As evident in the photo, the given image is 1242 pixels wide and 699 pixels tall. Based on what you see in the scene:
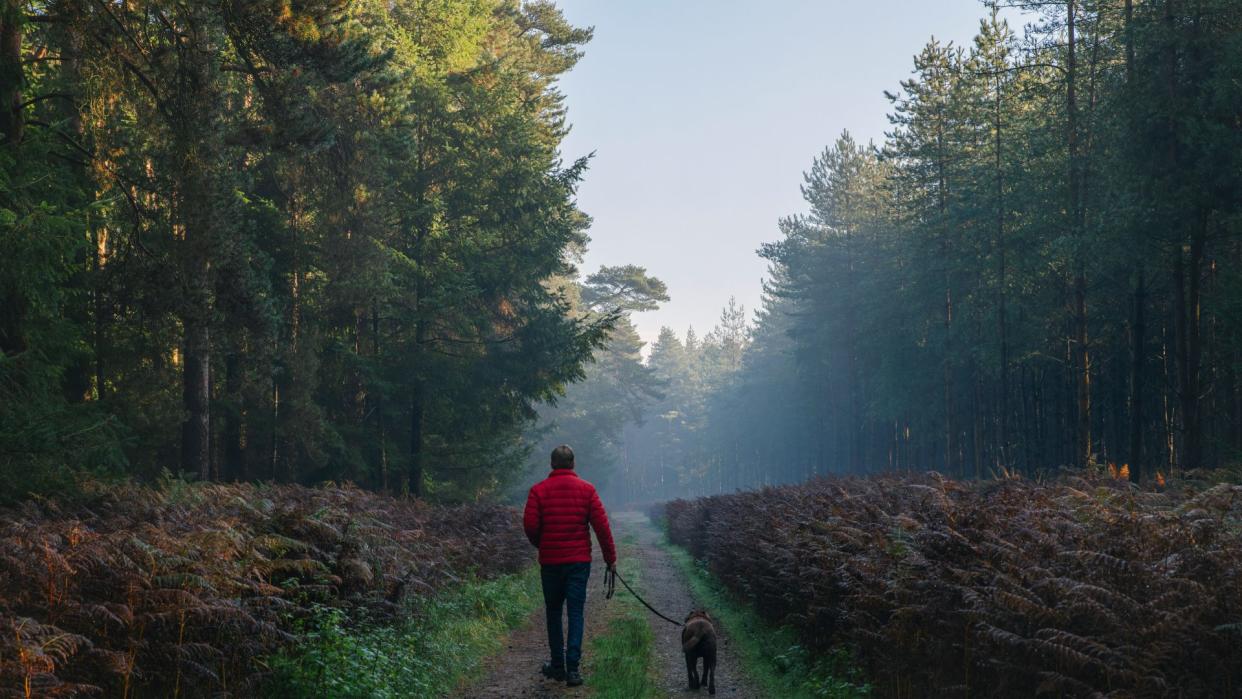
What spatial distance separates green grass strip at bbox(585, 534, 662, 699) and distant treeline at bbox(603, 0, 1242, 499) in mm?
16270

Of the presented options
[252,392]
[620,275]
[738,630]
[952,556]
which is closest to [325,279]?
[252,392]

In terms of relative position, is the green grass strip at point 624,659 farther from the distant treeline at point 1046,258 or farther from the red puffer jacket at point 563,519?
the distant treeline at point 1046,258

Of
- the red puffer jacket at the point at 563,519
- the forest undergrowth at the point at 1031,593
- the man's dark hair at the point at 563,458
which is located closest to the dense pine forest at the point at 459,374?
the forest undergrowth at the point at 1031,593

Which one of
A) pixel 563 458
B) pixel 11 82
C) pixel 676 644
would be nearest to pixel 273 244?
pixel 11 82

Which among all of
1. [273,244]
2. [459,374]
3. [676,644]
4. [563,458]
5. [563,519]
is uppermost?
[273,244]

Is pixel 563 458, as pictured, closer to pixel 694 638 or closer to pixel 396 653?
pixel 694 638

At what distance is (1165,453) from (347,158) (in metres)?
29.8

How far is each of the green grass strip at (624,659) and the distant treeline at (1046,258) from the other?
1627cm

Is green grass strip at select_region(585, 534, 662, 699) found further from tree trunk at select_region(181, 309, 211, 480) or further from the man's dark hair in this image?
tree trunk at select_region(181, 309, 211, 480)

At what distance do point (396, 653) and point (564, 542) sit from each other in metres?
2.13

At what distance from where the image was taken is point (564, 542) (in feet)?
31.3

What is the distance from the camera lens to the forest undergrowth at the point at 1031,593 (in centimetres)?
533

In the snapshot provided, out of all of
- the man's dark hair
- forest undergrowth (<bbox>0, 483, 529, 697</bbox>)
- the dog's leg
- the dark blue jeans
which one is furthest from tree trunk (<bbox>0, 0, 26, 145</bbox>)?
the dog's leg

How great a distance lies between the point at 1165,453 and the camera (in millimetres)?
31391
